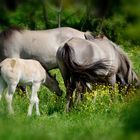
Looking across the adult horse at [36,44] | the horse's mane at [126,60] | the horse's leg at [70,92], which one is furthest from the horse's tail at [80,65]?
the adult horse at [36,44]

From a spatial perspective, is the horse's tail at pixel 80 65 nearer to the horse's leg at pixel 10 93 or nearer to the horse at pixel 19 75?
the horse at pixel 19 75

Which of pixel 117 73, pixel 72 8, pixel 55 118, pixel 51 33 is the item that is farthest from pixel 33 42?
pixel 72 8

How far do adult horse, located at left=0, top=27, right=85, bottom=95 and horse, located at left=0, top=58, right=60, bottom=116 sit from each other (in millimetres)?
2880

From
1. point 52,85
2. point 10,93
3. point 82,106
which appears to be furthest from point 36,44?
point 10,93

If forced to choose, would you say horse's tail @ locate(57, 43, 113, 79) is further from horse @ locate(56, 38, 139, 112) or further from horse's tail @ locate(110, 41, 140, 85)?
horse's tail @ locate(110, 41, 140, 85)

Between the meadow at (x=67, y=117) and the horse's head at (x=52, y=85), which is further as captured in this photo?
the horse's head at (x=52, y=85)

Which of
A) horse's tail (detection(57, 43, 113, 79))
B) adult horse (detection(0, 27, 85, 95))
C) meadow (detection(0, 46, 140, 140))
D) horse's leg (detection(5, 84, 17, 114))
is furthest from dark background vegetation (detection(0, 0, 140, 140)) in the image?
adult horse (detection(0, 27, 85, 95))

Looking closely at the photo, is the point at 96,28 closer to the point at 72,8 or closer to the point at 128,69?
the point at 72,8

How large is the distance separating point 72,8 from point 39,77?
788 inches

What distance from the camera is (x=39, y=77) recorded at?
11.7 meters

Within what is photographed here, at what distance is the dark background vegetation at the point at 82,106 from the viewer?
5.63 meters

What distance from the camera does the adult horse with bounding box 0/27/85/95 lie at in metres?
14.9

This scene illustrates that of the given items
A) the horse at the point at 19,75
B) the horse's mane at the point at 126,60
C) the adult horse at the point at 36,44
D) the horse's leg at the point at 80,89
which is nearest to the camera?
the horse at the point at 19,75

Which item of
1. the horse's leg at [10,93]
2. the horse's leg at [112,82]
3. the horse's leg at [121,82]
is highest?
the horse's leg at [10,93]
